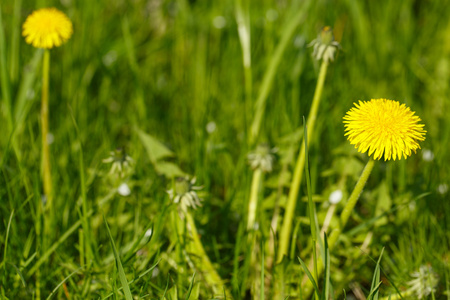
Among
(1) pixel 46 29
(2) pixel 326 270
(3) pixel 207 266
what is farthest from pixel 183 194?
(1) pixel 46 29

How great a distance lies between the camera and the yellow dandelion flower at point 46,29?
1.32 m

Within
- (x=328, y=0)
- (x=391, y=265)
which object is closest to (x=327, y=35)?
(x=391, y=265)

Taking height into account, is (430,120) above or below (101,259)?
above

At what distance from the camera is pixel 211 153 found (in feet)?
5.23

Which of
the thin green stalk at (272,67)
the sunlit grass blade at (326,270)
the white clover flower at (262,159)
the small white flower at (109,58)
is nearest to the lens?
the sunlit grass blade at (326,270)

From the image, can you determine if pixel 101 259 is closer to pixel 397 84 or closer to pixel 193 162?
pixel 193 162

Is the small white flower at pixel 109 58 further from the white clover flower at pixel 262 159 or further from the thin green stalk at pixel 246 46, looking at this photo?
the white clover flower at pixel 262 159

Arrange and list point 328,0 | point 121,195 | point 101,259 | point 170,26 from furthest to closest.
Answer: point 170,26, point 328,0, point 121,195, point 101,259

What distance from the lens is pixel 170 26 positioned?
2525 millimetres

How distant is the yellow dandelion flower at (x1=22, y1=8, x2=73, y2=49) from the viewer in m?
1.32

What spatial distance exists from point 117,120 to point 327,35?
3.29ft

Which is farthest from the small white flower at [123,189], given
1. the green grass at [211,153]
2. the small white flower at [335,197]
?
the small white flower at [335,197]

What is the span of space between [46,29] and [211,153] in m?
0.64

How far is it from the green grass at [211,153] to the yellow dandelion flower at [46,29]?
183 mm
